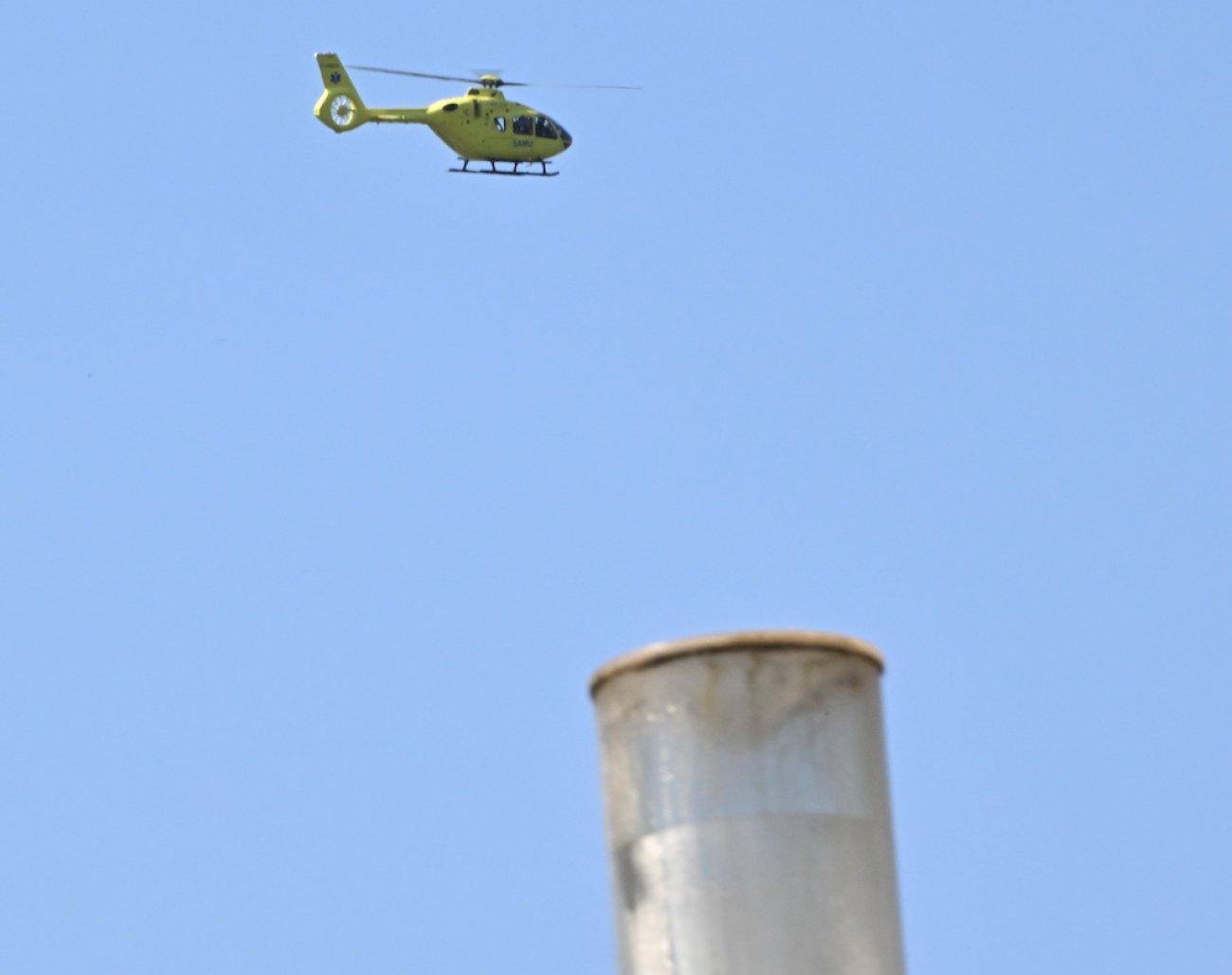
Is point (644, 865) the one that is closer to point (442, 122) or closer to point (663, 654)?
point (663, 654)

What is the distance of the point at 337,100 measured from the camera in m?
60.7

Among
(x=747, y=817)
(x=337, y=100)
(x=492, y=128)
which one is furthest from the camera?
(x=337, y=100)

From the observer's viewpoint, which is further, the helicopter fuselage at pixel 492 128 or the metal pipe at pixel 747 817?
the helicopter fuselage at pixel 492 128

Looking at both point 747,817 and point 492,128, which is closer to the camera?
point 747,817

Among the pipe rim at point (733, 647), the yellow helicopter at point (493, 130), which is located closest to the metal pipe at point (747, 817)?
the pipe rim at point (733, 647)

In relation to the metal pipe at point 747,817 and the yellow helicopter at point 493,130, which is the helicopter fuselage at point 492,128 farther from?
the metal pipe at point 747,817

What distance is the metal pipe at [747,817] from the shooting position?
6312 millimetres

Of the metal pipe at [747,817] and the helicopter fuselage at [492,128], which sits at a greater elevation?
the helicopter fuselage at [492,128]

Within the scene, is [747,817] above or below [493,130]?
below

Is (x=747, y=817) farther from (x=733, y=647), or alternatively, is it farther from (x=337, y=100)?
(x=337, y=100)

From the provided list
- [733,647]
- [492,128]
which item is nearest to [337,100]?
[492,128]

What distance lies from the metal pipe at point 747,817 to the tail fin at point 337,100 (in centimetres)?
5507

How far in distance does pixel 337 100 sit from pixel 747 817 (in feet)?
184

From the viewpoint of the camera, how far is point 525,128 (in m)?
57.8
